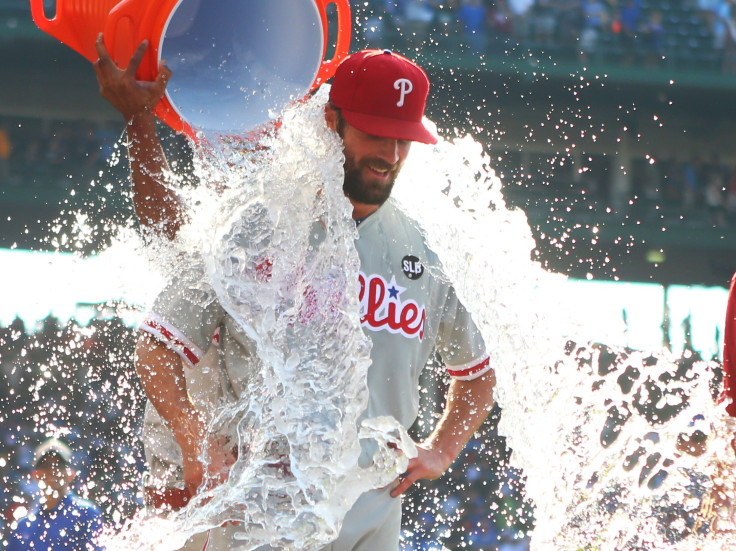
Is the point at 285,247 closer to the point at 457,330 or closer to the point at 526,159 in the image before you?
the point at 457,330

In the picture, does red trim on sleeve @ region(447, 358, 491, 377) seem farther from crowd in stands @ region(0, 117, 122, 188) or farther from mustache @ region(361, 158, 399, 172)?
crowd in stands @ region(0, 117, 122, 188)

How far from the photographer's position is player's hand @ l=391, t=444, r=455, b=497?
230 centimetres

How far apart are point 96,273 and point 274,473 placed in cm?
127

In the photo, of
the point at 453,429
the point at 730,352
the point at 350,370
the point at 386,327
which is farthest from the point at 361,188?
the point at 730,352

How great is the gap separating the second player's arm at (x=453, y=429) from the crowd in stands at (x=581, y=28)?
11575mm

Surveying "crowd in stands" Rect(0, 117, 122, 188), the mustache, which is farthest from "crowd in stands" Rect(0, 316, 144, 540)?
the mustache

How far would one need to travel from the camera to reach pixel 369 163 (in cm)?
225

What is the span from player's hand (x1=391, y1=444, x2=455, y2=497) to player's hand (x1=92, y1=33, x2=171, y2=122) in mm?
1030

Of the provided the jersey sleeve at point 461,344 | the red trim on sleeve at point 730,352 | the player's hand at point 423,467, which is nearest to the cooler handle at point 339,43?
the jersey sleeve at point 461,344

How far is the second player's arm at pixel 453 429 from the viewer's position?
92.0 inches

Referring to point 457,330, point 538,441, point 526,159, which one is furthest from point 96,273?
point 526,159

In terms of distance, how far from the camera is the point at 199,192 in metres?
2.49

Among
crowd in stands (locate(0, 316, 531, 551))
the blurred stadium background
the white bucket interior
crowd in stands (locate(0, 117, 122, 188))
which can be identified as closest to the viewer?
the white bucket interior

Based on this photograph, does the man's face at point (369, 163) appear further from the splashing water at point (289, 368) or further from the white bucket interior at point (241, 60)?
the white bucket interior at point (241, 60)
